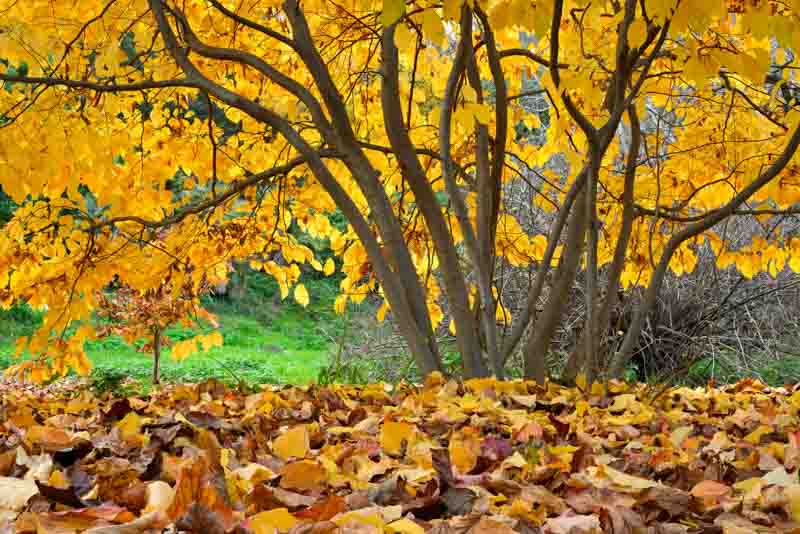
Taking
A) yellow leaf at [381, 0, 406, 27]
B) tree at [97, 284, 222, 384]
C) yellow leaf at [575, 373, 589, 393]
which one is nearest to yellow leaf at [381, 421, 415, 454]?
yellow leaf at [381, 0, 406, 27]

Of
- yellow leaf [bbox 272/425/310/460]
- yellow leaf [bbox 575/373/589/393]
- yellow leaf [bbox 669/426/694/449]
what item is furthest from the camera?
yellow leaf [bbox 575/373/589/393]

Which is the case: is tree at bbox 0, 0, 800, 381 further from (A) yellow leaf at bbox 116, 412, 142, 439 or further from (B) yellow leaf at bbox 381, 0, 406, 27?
(A) yellow leaf at bbox 116, 412, 142, 439

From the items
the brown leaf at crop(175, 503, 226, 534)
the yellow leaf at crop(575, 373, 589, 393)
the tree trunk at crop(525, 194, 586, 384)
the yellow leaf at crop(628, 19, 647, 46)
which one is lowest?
the brown leaf at crop(175, 503, 226, 534)

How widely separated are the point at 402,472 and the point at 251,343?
1248 centimetres

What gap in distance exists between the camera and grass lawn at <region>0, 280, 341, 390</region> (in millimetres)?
10836

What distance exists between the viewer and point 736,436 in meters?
2.21

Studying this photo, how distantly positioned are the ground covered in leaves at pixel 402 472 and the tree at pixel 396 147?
31.2 inches

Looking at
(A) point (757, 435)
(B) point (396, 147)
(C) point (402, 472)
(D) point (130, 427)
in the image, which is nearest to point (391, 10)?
(C) point (402, 472)

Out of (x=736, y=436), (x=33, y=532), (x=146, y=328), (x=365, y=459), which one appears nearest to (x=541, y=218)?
(x=146, y=328)

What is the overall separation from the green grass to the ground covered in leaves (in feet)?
22.1

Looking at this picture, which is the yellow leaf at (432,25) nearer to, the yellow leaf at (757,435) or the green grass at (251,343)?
the yellow leaf at (757,435)

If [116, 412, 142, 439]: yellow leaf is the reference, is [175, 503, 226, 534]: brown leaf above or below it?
below

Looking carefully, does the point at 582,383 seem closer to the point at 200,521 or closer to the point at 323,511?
the point at 323,511

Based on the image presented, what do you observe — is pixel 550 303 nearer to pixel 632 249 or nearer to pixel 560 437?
pixel 632 249
